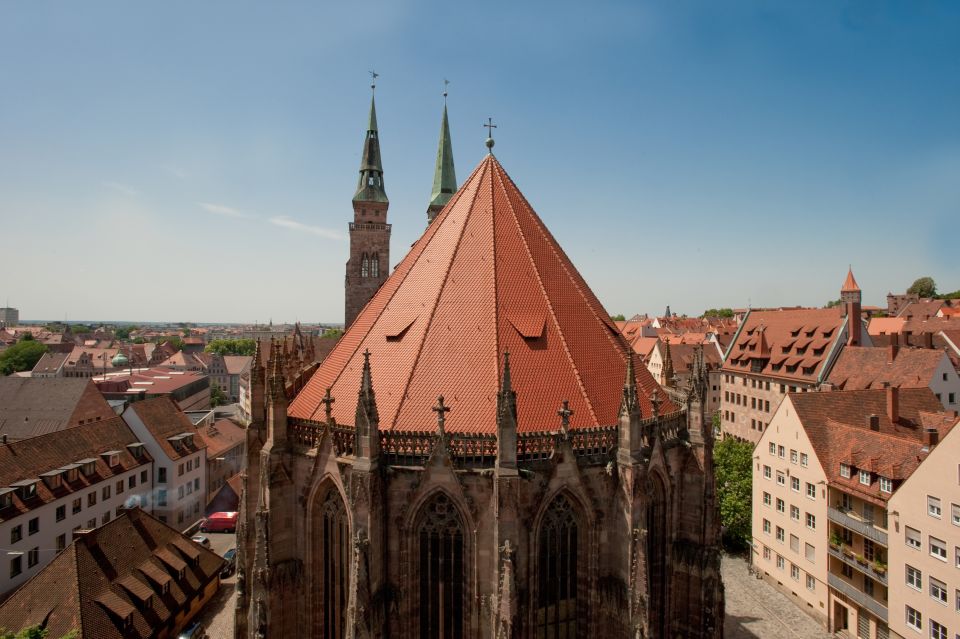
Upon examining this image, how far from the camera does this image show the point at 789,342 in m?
48.5

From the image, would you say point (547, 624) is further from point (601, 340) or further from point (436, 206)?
point (436, 206)

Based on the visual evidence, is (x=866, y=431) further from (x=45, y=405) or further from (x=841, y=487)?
(x=45, y=405)

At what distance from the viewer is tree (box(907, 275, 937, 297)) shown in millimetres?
116062

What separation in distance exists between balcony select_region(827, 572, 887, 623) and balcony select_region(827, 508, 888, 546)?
264cm

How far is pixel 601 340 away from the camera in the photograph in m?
17.3

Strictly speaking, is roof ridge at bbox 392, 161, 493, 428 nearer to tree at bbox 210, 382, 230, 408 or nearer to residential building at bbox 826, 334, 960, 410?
residential building at bbox 826, 334, 960, 410

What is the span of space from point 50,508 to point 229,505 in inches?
503

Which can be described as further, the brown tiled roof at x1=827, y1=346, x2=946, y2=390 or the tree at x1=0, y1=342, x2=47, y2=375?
the tree at x1=0, y1=342, x2=47, y2=375

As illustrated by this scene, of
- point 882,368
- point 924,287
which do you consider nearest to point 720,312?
point 924,287

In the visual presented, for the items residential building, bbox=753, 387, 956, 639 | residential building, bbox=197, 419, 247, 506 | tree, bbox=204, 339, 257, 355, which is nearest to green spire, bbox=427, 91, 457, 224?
residential building, bbox=197, 419, 247, 506

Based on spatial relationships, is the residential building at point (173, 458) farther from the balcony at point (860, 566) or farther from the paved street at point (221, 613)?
the balcony at point (860, 566)

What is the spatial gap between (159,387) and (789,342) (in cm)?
6780

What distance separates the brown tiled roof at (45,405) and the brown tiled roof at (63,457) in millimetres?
6155

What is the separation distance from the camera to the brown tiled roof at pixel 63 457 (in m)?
Result: 28.3
